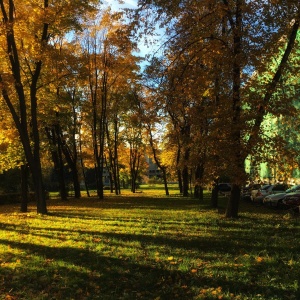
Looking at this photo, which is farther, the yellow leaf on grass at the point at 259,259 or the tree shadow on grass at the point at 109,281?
the yellow leaf on grass at the point at 259,259

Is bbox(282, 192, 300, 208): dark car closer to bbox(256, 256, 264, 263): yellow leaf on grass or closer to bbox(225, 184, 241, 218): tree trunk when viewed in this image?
bbox(225, 184, 241, 218): tree trunk

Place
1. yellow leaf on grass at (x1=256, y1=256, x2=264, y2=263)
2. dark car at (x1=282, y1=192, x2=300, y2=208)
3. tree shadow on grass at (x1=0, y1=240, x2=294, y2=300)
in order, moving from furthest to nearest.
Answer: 1. dark car at (x1=282, y1=192, x2=300, y2=208)
2. yellow leaf on grass at (x1=256, y1=256, x2=264, y2=263)
3. tree shadow on grass at (x1=0, y1=240, x2=294, y2=300)

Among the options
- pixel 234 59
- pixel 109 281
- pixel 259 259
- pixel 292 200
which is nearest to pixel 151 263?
pixel 109 281

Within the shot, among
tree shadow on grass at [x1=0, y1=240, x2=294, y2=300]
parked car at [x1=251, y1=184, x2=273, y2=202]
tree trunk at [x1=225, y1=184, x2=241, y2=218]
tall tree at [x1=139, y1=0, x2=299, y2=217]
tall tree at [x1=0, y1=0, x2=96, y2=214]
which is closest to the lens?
tree shadow on grass at [x1=0, y1=240, x2=294, y2=300]

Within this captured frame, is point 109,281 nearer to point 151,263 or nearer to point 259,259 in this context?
point 151,263

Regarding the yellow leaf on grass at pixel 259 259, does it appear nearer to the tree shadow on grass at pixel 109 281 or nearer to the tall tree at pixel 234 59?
the tree shadow on grass at pixel 109 281

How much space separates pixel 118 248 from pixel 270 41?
7906 mm

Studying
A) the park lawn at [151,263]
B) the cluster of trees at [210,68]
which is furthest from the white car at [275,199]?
the park lawn at [151,263]

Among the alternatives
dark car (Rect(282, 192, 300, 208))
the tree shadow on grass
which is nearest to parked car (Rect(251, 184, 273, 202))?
dark car (Rect(282, 192, 300, 208))

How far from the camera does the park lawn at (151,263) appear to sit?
17.6ft

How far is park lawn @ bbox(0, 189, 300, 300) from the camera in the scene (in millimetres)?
5371

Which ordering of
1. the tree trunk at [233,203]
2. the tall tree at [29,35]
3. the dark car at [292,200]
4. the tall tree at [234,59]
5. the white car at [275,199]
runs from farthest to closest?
the white car at [275,199], the dark car at [292,200], the tall tree at [29,35], the tree trunk at [233,203], the tall tree at [234,59]

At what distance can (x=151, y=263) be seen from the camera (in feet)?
22.3

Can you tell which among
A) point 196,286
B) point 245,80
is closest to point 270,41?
point 245,80
